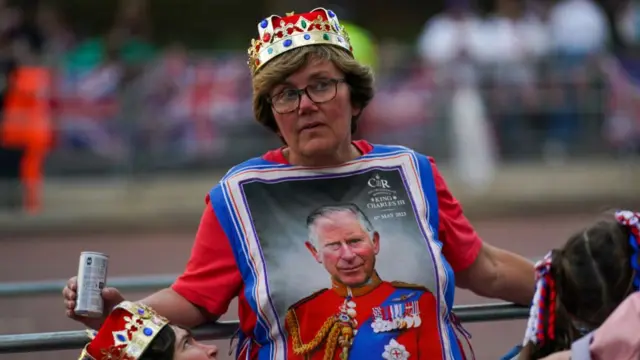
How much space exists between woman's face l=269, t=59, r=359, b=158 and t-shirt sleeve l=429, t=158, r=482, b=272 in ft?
1.32

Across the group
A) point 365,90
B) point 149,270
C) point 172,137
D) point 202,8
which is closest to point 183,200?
point 172,137

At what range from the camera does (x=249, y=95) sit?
516 inches

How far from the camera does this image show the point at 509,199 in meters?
13.5

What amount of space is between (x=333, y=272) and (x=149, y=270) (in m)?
6.73

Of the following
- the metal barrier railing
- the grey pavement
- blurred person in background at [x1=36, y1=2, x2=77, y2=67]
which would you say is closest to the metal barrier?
the metal barrier railing

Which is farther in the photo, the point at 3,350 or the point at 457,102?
the point at 457,102

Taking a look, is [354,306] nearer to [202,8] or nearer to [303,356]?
[303,356]

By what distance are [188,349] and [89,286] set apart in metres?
0.36

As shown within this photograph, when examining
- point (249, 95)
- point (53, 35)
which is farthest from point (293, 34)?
point (53, 35)

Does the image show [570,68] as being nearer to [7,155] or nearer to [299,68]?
[7,155]

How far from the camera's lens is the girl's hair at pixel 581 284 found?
318cm

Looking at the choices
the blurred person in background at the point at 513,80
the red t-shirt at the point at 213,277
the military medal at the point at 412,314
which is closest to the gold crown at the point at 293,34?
the red t-shirt at the point at 213,277

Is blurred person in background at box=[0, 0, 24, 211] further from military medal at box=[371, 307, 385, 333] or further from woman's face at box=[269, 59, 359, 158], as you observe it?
military medal at box=[371, 307, 385, 333]

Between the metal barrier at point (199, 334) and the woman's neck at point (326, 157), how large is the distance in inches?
22.2
